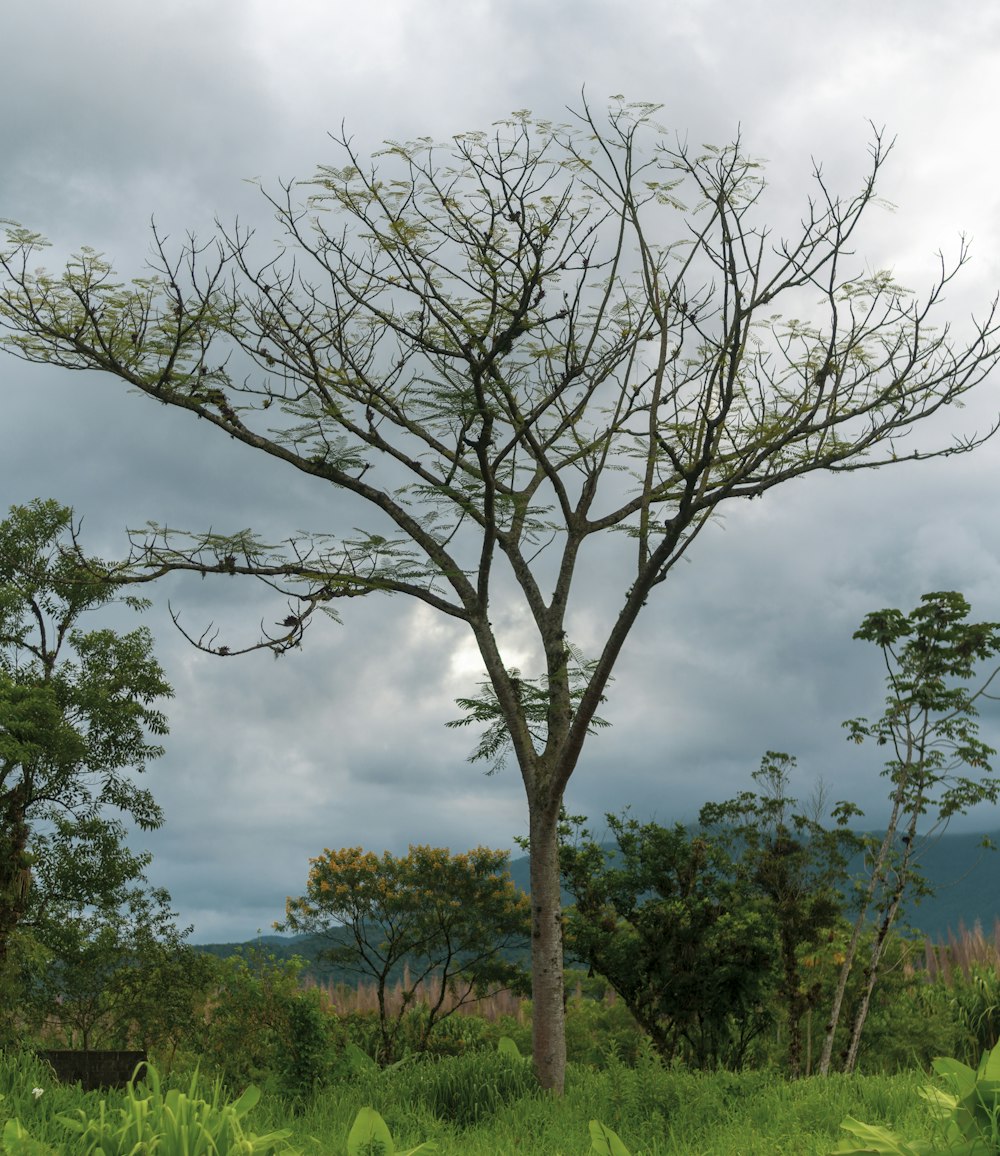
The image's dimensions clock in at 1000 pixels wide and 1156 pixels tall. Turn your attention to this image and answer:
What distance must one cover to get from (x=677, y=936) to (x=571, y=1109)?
3973mm

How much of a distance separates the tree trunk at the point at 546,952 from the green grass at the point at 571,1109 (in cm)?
20

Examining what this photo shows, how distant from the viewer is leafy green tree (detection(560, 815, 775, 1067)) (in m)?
11.0

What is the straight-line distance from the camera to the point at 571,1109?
7414 millimetres

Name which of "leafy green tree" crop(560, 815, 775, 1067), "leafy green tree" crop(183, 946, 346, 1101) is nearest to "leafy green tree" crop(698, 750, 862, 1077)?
"leafy green tree" crop(560, 815, 775, 1067)

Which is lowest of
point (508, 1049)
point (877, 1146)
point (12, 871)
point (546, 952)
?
point (508, 1049)

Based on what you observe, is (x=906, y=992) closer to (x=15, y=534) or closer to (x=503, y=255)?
(x=503, y=255)

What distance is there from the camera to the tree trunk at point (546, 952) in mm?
8641

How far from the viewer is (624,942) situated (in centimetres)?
1121

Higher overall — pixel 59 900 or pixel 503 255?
pixel 503 255

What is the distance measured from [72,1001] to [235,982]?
1.97m

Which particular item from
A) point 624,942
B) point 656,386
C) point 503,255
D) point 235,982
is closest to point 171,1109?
point 656,386

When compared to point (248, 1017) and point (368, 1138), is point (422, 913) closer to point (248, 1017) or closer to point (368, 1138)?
point (248, 1017)

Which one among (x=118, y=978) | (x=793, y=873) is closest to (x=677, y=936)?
(x=793, y=873)

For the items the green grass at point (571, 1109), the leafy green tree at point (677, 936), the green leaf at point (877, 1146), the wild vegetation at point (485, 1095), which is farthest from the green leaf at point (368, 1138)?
the leafy green tree at point (677, 936)
